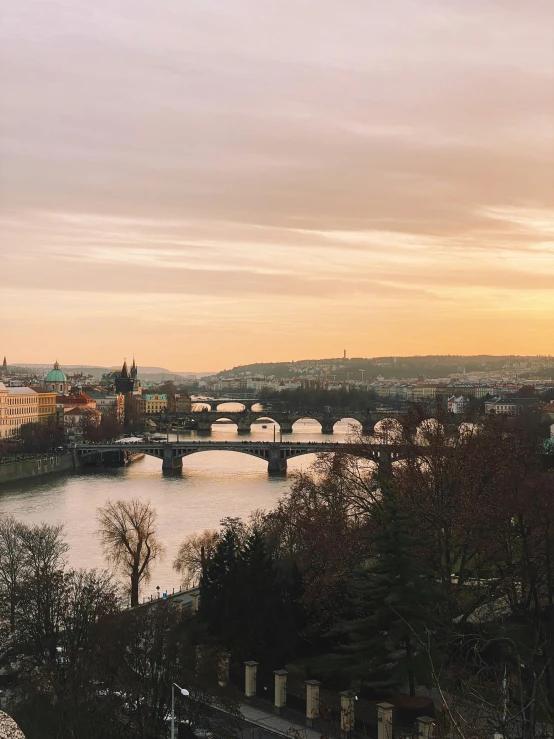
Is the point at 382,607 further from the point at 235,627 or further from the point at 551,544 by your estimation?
the point at 551,544

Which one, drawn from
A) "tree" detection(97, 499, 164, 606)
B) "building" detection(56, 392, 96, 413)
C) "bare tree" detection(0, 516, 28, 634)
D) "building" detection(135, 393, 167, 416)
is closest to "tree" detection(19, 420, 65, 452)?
"building" detection(56, 392, 96, 413)

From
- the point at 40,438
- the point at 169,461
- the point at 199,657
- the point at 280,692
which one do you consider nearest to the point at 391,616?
the point at 280,692

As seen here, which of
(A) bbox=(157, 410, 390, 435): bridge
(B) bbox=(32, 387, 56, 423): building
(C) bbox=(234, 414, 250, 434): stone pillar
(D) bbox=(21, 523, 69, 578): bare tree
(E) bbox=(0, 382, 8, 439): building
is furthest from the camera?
(C) bbox=(234, 414, 250, 434): stone pillar

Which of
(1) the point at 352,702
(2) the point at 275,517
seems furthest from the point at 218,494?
(1) the point at 352,702

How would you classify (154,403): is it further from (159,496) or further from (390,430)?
(390,430)

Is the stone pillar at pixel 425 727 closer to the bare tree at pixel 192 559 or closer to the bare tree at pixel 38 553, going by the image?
the bare tree at pixel 38 553

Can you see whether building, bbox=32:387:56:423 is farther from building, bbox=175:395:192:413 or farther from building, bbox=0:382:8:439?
building, bbox=175:395:192:413

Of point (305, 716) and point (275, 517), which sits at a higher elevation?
point (275, 517)
